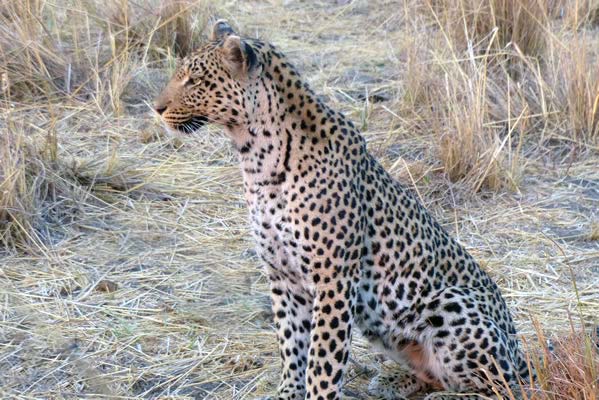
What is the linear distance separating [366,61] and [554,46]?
182cm

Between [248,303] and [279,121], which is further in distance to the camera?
[248,303]

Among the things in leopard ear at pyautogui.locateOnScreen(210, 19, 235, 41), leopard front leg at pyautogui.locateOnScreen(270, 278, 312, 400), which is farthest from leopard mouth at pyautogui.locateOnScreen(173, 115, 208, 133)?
leopard front leg at pyautogui.locateOnScreen(270, 278, 312, 400)

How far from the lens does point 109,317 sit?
5773mm

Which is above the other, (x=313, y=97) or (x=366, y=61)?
(x=313, y=97)

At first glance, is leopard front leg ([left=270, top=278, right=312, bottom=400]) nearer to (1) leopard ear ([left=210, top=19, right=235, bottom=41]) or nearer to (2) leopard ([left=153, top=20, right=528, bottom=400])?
(2) leopard ([left=153, top=20, right=528, bottom=400])

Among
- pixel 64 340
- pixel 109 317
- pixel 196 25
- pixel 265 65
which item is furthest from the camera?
pixel 196 25

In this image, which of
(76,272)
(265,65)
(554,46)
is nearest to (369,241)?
(265,65)

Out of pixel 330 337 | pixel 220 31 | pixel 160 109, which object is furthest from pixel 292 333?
pixel 220 31

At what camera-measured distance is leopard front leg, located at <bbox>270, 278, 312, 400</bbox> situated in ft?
16.0

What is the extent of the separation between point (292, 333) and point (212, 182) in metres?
2.62

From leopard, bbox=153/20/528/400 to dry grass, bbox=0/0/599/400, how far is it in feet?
1.30

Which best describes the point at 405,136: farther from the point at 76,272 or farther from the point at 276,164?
the point at 276,164

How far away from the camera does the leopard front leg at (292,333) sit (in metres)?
4.87

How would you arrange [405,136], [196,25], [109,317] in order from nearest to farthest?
1. [109,317]
2. [405,136]
3. [196,25]
